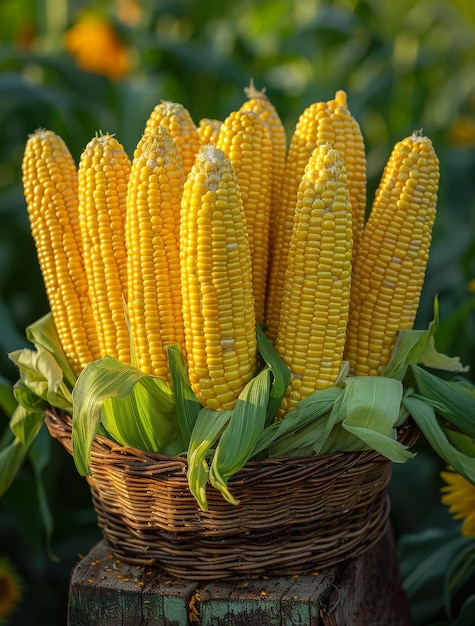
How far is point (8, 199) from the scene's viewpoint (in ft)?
11.3

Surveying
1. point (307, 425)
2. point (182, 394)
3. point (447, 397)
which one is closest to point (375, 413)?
point (307, 425)

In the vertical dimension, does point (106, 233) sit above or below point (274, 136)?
below

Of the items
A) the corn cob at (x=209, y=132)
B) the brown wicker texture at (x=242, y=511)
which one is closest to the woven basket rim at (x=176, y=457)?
the brown wicker texture at (x=242, y=511)

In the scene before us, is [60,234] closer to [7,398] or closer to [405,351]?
[7,398]

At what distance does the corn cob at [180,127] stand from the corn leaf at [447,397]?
2.14 ft

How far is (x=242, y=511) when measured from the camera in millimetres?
1543

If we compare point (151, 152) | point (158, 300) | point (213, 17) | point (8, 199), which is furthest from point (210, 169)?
point (213, 17)

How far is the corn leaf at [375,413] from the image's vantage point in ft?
4.84

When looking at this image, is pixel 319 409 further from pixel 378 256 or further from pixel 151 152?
pixel 151 152

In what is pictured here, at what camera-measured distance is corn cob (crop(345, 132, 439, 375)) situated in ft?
5.34

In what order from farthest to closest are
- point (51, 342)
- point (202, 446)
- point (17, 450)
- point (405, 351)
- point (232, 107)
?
1. point (232, 107)
2. point (17, 450)
3. point (51, 342)
4. point (405, 351)
5. point (202, 446)

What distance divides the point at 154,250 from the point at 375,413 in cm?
53

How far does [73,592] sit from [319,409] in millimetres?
646

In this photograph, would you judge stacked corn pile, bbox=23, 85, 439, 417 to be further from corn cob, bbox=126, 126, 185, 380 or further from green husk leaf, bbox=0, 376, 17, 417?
green husk leaf, bbox=0, 376, 17, 417
